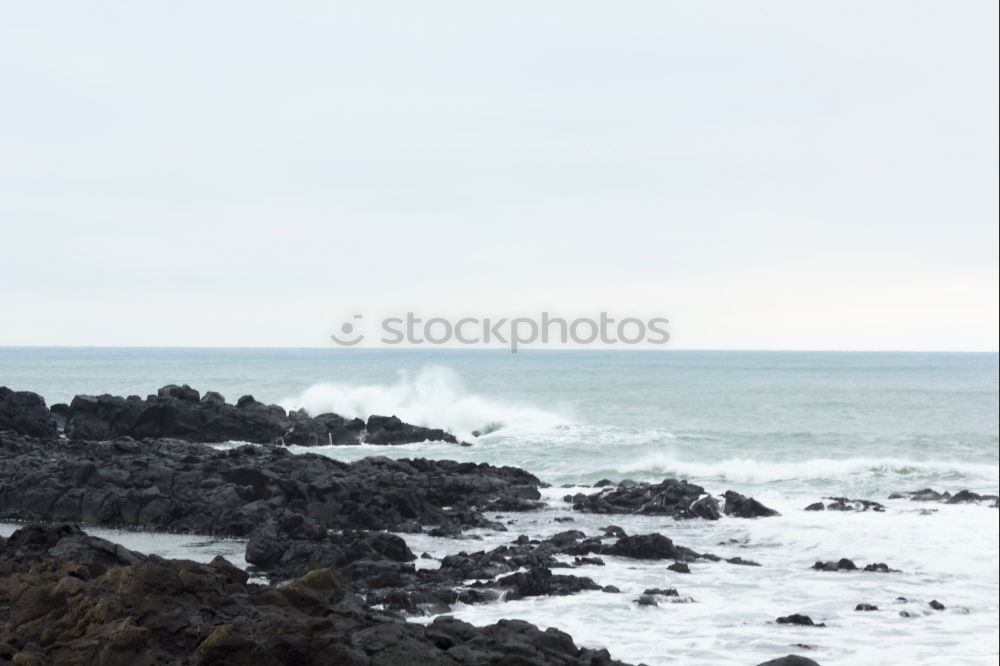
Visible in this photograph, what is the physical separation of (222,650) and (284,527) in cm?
1253

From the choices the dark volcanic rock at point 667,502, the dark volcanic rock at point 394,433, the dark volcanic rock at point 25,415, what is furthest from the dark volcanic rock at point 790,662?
the dark volcanic rock at point 394,433

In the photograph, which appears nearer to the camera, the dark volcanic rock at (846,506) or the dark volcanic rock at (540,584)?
the dark volcanic rock at (540,584)

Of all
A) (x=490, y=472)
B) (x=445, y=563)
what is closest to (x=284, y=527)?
(x=445, y=563)

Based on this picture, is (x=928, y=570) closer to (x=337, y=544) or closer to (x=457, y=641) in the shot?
(x=337, y=544)

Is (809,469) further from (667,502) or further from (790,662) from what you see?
(790,662)

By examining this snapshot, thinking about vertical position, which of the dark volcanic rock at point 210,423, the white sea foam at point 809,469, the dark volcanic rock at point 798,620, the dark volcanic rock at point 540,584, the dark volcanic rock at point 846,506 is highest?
the dark volcanic rock at point 210,423

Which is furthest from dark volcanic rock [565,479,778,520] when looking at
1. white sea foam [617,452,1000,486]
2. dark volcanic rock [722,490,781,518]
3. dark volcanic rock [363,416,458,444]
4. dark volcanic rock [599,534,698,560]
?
dark volcanic rock [363,416,458,444]

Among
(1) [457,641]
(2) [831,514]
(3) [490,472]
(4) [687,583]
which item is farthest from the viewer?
(3) [490,472]

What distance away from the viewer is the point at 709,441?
164 ft

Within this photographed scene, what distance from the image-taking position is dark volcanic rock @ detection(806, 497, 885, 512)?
88.8 feet

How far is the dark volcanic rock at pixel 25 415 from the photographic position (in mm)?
39000

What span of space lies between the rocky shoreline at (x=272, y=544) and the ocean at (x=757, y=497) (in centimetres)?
85

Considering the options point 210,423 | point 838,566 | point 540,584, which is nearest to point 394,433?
point 210,423

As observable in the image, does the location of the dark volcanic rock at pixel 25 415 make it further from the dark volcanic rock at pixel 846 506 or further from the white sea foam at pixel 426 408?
the dark volcanic rock at pixel 846 506
